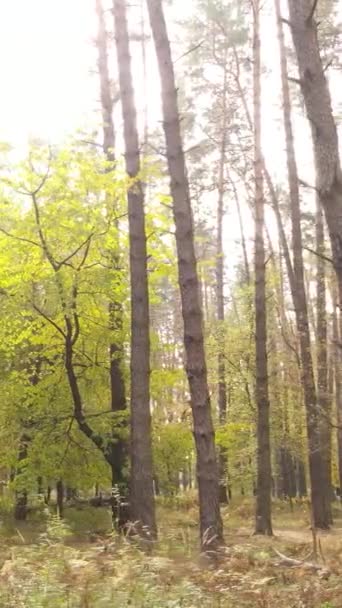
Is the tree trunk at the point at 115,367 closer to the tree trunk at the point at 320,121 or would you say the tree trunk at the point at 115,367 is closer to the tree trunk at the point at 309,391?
the tree trunk at the point at 309,391

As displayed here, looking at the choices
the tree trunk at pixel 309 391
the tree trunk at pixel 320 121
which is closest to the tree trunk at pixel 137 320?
the tree trunk at pixel 320 121

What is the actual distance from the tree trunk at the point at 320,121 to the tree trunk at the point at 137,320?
11.7 ft

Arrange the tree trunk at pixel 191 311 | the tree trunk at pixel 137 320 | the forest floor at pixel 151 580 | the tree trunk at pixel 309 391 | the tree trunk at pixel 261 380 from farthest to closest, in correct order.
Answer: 1. the tree trunk at pixel 309 391
2. the tree trunk at pixel 261 380
3. the tree trunk at pixel 137 320
4. the tree trunk at pixel 191 311
5. the forest floor at pixel 151 580

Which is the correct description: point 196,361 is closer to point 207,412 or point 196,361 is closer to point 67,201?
point 207,412

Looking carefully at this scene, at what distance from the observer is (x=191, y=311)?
883cm

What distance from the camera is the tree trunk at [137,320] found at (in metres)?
9.63

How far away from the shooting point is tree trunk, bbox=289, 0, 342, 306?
5.75 meters

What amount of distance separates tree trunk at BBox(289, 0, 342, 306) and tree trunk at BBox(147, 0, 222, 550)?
3.32 metres

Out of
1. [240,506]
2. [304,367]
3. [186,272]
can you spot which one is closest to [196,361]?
[186,272]

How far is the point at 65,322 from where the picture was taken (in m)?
11.9

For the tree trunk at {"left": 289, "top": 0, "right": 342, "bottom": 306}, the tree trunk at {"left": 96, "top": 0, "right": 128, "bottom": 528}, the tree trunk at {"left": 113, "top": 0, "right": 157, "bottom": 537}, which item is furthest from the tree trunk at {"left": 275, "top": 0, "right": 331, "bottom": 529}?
the tree trunk at {"left": 289, "top": 0, "right": 342, "bottom": 306}

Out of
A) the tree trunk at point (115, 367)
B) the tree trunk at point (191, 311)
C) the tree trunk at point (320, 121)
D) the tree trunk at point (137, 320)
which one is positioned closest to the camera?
the tree trunk at point (320, 121)

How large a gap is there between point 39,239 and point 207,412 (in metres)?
4.69

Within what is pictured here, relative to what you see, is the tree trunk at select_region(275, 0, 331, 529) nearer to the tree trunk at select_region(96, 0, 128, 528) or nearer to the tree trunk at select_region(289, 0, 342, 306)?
the tree trunk at select_region(96, 0, 128, 528)
